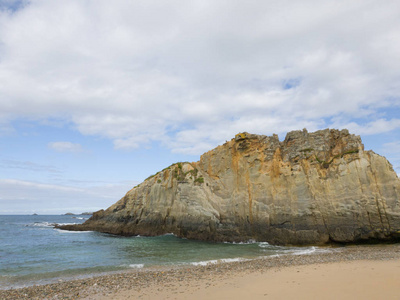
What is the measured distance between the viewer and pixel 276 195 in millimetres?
25891

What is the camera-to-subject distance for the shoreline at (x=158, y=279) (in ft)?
34.6

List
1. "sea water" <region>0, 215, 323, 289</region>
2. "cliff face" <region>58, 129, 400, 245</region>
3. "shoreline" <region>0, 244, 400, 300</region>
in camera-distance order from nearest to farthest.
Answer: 1. "shoreline" <region>0, 244, 400, 300</region>
2. "sea water" <region>0, 215, 323, 289</region>
3. "cliff face" <region>58, 129, 400, 245</region>

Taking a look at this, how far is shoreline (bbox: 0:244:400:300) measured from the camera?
10555 millimetres

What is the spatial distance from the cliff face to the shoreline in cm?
567

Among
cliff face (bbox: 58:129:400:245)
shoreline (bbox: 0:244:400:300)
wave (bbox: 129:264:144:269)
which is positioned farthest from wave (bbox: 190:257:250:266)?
cliff face (bbox: 58:129:400:245)

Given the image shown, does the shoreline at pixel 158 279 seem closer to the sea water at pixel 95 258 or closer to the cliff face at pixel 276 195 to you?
the sea water at pixel 95 258

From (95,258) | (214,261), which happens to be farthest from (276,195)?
(95,258)

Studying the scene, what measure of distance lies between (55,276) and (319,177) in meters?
21.8

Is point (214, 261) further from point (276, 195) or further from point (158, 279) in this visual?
point (276, 195)

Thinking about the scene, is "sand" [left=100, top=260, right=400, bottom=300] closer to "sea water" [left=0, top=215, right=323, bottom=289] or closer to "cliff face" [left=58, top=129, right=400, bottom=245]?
"sea water" [left=0, top=215, right=323, bottom=289]

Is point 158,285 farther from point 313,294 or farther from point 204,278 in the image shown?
point 313,294

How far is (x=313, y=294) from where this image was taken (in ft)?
28.9

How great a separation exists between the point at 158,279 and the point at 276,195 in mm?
16596

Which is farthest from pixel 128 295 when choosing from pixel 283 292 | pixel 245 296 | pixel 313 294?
pixel 313 294
